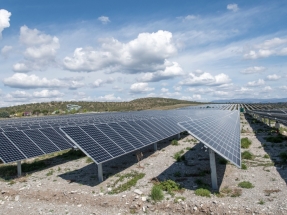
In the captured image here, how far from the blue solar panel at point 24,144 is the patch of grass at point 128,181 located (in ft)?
20.5

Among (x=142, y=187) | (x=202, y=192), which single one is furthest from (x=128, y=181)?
(x=202, y=192)

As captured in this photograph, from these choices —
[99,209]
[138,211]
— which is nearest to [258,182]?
[138,211]

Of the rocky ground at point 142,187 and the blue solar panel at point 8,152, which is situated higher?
the blue solar panel at point 8,152

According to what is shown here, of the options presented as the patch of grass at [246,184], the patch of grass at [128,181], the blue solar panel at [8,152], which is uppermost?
the blue solar panel at [8,152]

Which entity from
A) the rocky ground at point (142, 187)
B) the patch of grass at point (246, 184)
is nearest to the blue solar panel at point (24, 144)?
the rocky ground at point (142, 187)

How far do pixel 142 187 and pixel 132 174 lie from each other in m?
2.62

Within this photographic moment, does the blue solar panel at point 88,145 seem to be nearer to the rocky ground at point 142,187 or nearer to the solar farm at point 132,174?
the solar farm at point 132,174

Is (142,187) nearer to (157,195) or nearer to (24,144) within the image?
(157,195)

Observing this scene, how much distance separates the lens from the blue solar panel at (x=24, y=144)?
58.9 ft

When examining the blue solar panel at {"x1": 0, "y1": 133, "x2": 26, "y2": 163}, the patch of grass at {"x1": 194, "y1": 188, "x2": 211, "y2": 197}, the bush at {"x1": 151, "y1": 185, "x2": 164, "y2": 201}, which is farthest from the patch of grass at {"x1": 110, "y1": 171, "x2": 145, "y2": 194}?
the blue solar panel at {"x1": 0, "y1": 133, "x2": 26, "y2": 163}

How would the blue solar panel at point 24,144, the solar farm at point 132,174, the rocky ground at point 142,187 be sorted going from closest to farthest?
the rocky ground at point 142,187 → the solar farm at point 132,174 → the blue solar panel at point 24,144

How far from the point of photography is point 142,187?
14422 mm

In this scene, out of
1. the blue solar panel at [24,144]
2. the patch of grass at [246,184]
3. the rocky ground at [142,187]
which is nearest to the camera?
the rocky ground at [142,187]

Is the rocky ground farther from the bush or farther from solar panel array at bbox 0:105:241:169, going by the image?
solar panel array at bbox 0:105:241:169
